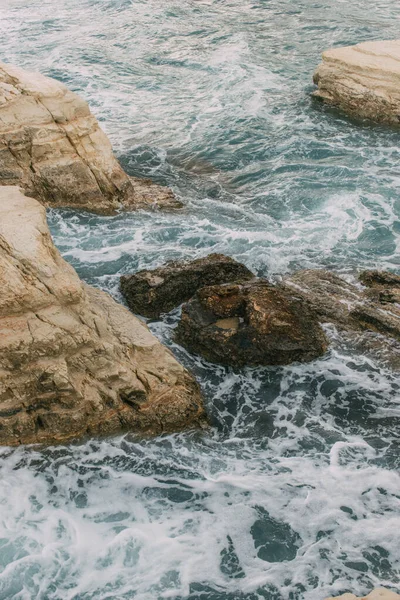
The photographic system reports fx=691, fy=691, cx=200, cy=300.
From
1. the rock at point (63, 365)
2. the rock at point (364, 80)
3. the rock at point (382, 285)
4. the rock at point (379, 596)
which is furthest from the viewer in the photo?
the rock at point (364, 80)

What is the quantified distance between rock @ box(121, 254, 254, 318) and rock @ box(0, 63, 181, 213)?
337 cm

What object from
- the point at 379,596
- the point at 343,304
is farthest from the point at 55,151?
the point at 379,596

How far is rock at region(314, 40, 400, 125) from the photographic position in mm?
18328

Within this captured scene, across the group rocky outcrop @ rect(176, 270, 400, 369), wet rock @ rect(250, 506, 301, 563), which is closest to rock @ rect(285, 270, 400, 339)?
rocky outcrop @ rect(176, 270, 400, 369)

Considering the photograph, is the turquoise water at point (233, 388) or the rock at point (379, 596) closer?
the rock at point (379, 596)

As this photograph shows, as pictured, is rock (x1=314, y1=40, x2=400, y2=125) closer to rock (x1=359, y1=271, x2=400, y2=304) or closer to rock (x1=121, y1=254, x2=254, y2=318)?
rock (x1=359, y1=271, x2=400, y2=304)

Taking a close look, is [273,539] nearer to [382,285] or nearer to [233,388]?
[233,388]

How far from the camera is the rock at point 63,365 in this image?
8828 millimetres

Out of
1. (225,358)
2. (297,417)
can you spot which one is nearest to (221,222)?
(225,358)

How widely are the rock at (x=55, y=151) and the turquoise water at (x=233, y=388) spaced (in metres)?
0.56

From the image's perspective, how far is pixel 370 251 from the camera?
1341cm

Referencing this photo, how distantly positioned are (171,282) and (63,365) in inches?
121

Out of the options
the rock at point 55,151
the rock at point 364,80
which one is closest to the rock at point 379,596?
the rock at point 55,151

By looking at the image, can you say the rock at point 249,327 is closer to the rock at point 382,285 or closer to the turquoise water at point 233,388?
the turquoise water at point 233,388
